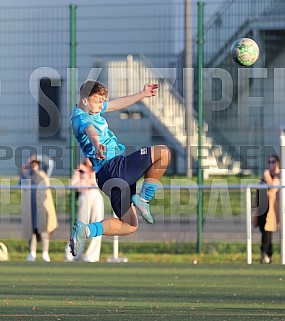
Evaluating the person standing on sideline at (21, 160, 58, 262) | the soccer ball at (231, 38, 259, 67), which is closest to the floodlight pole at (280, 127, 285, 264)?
the person standing on sideline at (21, 160, 58, 262)

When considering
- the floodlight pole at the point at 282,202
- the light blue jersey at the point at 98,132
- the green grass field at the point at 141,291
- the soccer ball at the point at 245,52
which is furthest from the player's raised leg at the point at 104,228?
the floodlight pole at the point at 282,202

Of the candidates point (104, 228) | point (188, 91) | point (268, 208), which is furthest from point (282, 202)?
point (104, 228)

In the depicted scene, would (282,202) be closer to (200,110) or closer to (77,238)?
(200,110)

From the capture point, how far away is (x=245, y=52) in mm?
11492

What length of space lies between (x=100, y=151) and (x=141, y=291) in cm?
311

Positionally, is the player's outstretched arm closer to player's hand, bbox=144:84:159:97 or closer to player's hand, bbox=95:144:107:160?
player's hand, bbox=144:84:159:97

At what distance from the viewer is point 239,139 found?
18.8 metres

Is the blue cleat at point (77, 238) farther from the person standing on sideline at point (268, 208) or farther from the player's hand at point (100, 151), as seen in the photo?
the person standing on sideline at point (268, 208)

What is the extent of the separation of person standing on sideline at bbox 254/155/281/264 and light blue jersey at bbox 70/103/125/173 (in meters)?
7.51

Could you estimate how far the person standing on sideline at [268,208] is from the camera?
17484 mm

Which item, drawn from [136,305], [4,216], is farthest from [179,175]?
[136,305]

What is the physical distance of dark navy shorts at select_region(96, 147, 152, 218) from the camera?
32.1ft

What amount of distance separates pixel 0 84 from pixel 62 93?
50.3 inches

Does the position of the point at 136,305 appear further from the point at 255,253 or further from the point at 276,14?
the point at 276,14
